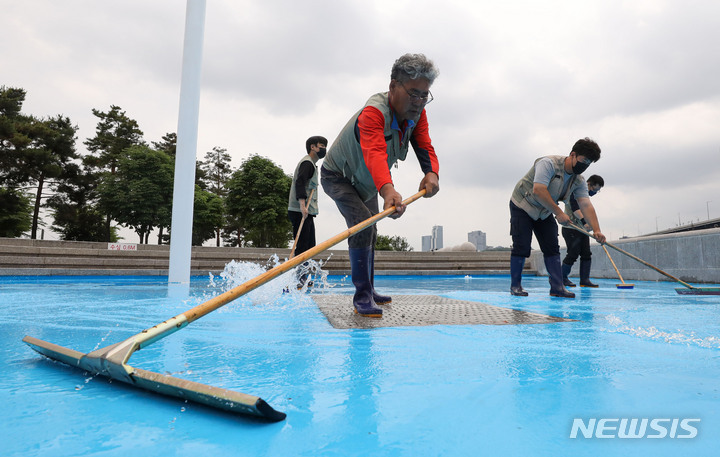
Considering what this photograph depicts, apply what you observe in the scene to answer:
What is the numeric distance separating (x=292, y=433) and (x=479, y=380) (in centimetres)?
66

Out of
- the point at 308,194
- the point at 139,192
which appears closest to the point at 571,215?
the point at 308,194

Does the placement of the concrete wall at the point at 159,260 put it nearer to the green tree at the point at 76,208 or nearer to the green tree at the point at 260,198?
the green tree at the point at 260,198

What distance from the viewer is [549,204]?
4363 millimetres

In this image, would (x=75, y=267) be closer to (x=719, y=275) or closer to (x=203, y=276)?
(x=203, y=276)

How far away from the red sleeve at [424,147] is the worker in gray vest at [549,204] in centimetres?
177

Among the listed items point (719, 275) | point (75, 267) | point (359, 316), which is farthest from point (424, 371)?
point (75, 267)

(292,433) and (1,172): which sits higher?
(1,172)

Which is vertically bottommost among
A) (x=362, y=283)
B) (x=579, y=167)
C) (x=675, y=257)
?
(x=362, y=283)

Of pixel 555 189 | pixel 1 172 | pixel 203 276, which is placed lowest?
pixel 203 276

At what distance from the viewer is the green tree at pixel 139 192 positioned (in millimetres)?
26891

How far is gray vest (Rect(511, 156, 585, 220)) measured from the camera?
4.54 meters

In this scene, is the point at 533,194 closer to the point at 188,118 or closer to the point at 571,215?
the point at 571,215

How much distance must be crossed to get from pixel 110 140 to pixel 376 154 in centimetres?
3891

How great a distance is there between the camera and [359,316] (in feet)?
9.13
